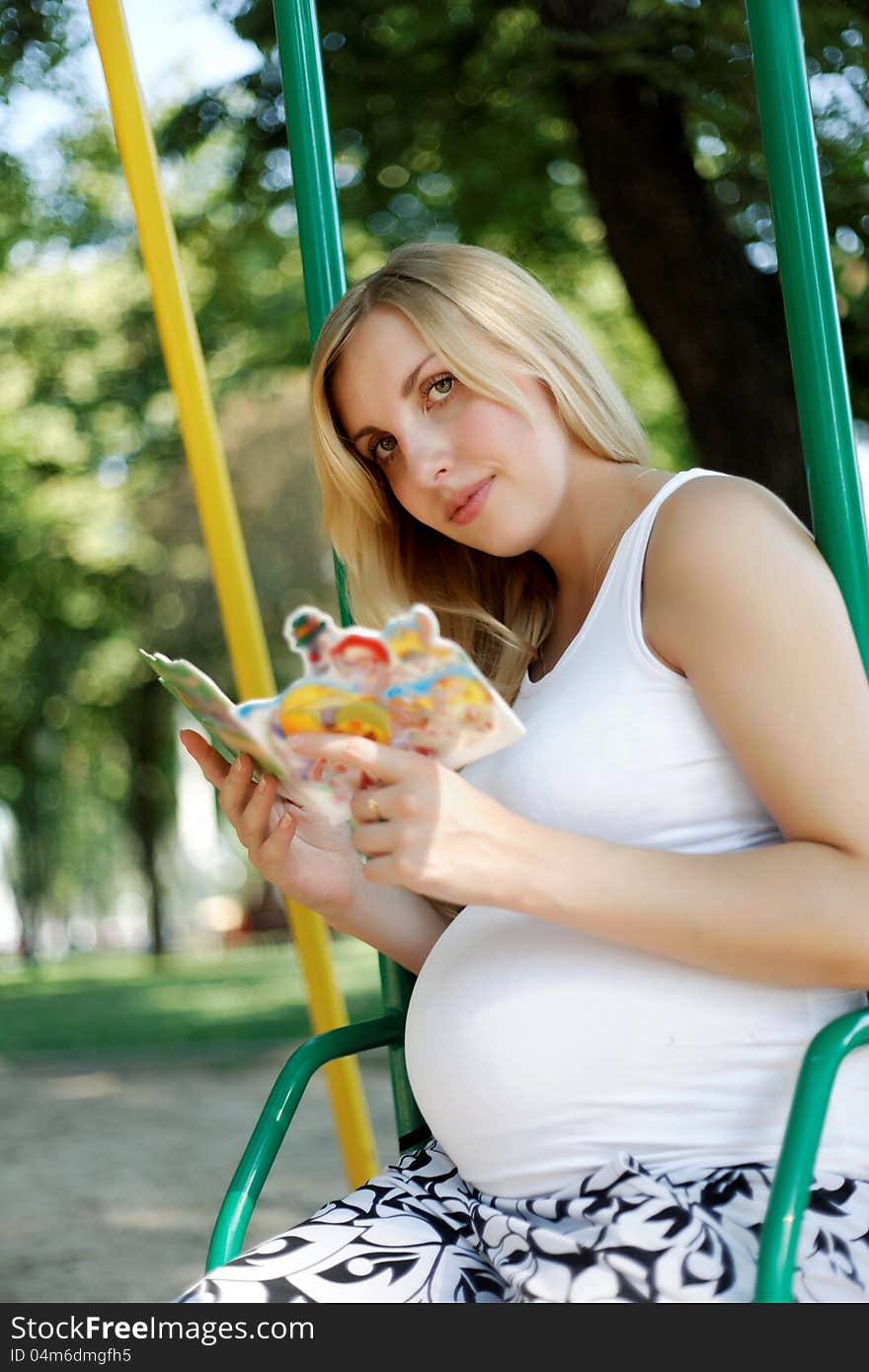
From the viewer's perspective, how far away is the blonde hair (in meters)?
1.59

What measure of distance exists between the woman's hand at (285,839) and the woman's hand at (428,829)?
0.29 metres

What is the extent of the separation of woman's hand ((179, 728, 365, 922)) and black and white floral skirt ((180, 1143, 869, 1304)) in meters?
0.38

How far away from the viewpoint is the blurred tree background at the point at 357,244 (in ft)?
14.9

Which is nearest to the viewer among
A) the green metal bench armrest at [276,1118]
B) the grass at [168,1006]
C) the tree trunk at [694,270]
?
the green metal bench armrest at [276,1118]

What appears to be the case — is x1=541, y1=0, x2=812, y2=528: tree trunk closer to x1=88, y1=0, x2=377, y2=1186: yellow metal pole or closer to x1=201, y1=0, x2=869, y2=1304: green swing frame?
x1=88, y1=0, x2=377, y2=1186: yellow metal pole

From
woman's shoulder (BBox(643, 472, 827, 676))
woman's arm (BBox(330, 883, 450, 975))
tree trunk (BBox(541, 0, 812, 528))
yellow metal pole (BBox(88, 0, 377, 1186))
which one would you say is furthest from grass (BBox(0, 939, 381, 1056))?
woman's shoulder (BBox(643, 472, 827, 676))

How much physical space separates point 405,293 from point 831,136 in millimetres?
3274

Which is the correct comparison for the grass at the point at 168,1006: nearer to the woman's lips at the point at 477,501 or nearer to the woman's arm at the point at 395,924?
the woman's arm at the point at 395,924

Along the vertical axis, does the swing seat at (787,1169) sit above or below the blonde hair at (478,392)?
below

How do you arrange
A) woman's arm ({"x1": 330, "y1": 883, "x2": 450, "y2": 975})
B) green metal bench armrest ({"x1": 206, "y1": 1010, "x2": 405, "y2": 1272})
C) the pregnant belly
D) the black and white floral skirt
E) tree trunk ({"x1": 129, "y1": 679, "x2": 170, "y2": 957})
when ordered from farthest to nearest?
tree trunk ({"x1": 129, "y1": 679, "x2": 170, "y2": 957})
woman's arm ({"x1": 330, "y1": 883, "x2": 450, "y2": 975})
green metal bench armrest ({"x1": 206, "y1": 1010, "x2": 405, "y2": 1272})
the pregnant belly
the black and white floral skirt

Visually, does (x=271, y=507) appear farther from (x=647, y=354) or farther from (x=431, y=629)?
(x=431, y=629)

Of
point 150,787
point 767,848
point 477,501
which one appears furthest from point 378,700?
point 150,787

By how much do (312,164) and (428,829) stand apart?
47.7 inches

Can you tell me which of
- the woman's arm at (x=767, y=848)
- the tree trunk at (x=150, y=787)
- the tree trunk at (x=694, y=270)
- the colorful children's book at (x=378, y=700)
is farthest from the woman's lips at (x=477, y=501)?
the tree trunk at (x=150, y=787)
